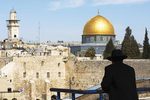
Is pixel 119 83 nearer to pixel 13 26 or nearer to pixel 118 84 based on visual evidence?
pixel 118 84

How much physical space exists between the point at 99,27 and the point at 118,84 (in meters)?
47.6

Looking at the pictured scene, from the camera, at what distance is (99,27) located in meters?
51.8

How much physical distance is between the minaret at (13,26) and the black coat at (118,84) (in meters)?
46.0

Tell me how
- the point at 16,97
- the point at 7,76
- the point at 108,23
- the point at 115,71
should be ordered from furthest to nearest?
Result: the point at 108,23 < the point at 7,76 < the point at 16,97 < the point at 115,71

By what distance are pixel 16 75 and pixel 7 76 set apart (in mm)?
621

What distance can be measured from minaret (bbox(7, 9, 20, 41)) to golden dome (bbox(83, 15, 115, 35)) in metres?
7.21

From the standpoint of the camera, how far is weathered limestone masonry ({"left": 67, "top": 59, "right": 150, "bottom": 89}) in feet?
113

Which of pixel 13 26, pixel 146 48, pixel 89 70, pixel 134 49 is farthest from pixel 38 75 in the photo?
pixel 13 26

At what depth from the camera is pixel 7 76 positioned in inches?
1282

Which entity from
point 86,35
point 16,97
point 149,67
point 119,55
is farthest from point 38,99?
point 119,55

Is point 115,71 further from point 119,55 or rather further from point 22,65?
point 22,65

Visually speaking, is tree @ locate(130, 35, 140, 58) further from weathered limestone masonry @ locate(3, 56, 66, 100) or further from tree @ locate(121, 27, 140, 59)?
weathered limestone masonry @ locate(3, 56, 66, 100)

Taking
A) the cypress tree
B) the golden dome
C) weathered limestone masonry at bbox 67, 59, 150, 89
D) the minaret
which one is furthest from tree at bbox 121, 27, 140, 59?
the minaret

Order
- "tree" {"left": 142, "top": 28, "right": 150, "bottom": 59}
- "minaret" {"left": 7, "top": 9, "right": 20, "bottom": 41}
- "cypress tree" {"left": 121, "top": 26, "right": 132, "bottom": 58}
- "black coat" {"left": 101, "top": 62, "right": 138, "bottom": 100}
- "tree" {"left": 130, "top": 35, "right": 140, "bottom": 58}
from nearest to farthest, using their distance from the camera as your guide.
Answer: "black coat" {"left": 101, "top": 62, "right": 138, "bottom": 100}
"tree" {"left": 142, "top": 28, "right": 150, "bottom": 59}
"cypress tree" {"left": 121, "top": 26, "right": 132, "bottom": 58}
"tree" {"left": 130, "top": 35, "right": 140, "bottom": 58}
"minaret" {"left": 7, "top": 9, "right": 20, "bottom": 41}
